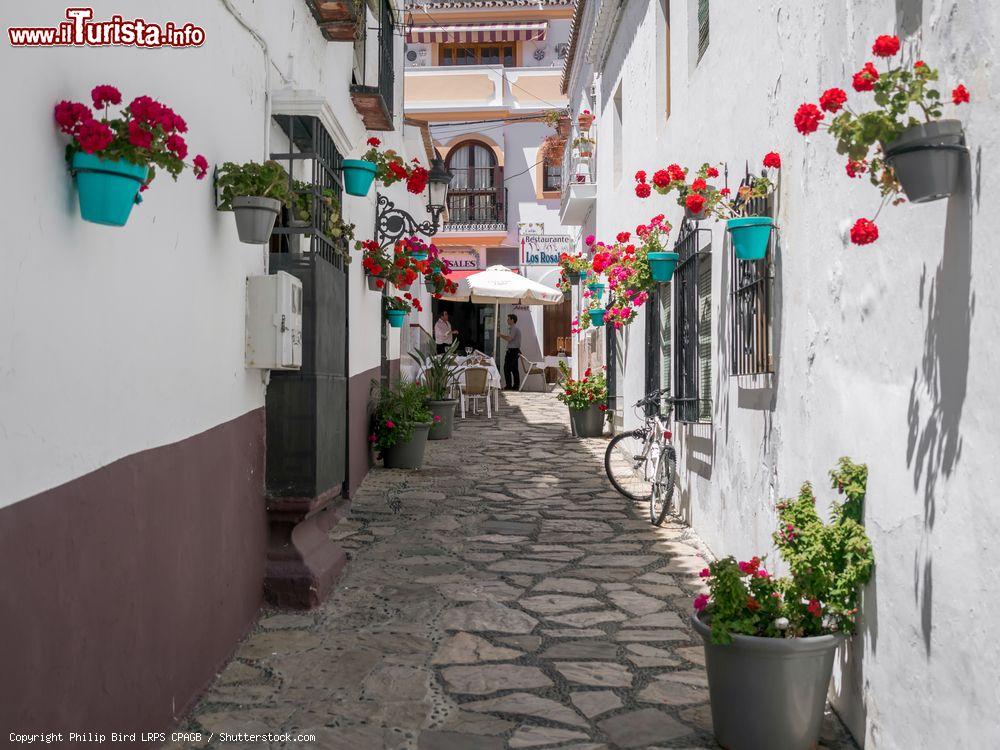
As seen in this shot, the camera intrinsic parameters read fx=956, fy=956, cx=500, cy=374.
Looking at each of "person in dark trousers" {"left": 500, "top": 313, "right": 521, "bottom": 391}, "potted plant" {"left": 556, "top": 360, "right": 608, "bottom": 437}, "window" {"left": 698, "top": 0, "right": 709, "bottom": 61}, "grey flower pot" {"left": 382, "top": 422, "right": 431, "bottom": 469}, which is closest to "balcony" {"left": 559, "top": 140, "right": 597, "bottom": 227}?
"potted plant" {"left": 556, "top": 360, "right": 608, "bottom": 437}

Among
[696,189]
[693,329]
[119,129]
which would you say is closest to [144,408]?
[119,129]

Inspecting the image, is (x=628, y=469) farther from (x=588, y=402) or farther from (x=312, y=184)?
(x=312, y=184)

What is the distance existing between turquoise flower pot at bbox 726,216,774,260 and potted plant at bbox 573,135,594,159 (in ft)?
37.1

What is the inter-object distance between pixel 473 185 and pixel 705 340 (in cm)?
2051

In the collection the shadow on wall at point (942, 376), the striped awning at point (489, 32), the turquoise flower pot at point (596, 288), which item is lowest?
the shadow on wall at point (942, 376)

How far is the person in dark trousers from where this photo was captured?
907 inches

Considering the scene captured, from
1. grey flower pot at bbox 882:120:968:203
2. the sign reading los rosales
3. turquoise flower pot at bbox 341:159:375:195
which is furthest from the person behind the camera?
the sign reading los rosales

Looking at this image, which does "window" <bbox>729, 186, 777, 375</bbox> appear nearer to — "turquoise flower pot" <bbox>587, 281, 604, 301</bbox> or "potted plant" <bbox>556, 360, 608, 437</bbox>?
"turquoise flower pot" <bbox>587, 281, 604, 301</bbox>

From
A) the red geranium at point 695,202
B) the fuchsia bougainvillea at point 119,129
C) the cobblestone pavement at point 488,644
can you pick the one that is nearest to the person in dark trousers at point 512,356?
the cobblestone pavement at point 488,644

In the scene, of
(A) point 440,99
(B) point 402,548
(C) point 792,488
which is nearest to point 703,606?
(C) point 792,488

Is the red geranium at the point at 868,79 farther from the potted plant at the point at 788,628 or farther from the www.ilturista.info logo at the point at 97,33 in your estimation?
the www.ilturista.info logo at the point at 97,33

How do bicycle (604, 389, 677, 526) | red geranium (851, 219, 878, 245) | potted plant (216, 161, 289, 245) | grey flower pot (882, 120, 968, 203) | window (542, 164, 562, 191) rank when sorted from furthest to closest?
window (542, 164, 562, 191), bicycle (604, 389, 677, 526), potted plant (216, 161, 289, 245), red geranium (851, 219, 878, 245), grey flower pot (882, 120, 968, 203)

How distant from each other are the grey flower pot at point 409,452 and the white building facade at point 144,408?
456cm

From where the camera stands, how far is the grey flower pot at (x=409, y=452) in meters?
10.9
